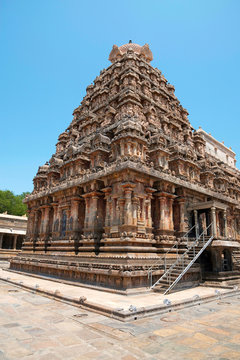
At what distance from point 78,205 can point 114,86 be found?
1492cm

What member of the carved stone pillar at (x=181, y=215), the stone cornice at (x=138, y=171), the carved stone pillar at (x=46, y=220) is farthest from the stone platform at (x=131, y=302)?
the carved stone pillar at (x=46, y=220)

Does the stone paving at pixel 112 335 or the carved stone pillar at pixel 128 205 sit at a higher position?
the carved stone pillar at pixel 128 205

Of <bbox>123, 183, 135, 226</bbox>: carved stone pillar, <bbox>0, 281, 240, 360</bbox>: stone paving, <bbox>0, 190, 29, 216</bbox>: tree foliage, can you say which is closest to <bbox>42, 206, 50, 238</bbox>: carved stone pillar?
<bbox>123, 183, 135, 226</bbox>: carved stone pillar

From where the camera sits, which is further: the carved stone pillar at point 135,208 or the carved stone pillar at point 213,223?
the carved stone pillar at point 213,223

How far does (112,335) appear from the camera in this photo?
691 cm

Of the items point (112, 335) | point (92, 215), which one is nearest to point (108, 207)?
point (92, 215)

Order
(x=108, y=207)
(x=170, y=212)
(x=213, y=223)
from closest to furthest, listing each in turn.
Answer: (x=108, y=207), (x=213, y=223), (x=170, y=212)

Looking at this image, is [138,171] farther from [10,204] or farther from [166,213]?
[10,204]

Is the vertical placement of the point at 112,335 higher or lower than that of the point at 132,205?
lower

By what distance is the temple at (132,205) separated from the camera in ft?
53.7

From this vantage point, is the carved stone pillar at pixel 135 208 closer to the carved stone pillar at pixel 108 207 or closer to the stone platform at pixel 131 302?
the carved stone pillar at pixel 108 207

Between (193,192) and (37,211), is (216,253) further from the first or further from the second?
(37,211)

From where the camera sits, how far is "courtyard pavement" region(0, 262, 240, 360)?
5.78m

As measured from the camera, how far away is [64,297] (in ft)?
36.8
